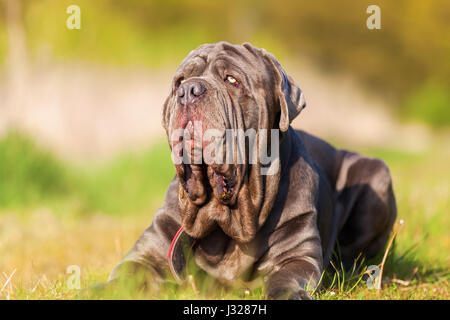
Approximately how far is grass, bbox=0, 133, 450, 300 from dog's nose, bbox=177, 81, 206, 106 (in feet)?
3.26

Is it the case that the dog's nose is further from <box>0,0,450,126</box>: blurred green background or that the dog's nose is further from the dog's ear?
<box>0,0,450,126</box>: blurred green background

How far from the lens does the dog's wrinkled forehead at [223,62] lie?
2791 mm

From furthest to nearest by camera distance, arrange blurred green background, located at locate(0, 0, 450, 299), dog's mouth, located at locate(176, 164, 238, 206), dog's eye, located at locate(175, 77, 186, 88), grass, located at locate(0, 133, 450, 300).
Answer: blurred green background, located at locate(0, 0, 450, 299) < grass, located at locate(0, 133, 450, 300) < dog's eye, located at locate(175, 77, 186, 88) < dog's mouth, located at locate(176, 164, 238, 206)

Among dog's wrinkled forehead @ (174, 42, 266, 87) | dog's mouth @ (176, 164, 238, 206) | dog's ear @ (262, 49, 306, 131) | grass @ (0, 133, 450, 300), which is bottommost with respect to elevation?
grass @ (0, 133, 450, 300)

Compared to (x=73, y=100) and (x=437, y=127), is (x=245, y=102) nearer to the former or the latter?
(x=73, y=100)

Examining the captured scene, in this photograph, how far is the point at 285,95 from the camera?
281cm

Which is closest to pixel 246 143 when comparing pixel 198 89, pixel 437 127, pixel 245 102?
pixel 245 102

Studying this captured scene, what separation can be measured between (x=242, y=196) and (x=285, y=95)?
0.57 meters

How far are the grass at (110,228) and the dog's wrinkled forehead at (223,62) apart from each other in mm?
1163

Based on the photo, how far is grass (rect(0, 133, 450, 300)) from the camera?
3.03m

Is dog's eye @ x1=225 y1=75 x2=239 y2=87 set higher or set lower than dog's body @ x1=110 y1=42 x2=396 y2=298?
higher

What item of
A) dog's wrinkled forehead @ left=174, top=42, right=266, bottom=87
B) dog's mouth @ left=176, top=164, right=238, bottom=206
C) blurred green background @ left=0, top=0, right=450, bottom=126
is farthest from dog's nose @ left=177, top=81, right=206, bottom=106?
blurred green background @ left=0, top=0, right=450, bottom=126

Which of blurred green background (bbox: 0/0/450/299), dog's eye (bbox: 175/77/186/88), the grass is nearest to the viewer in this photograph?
dog's eye (bbox: 175/77/186/88)

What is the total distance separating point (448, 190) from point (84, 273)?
4590 millimetres
